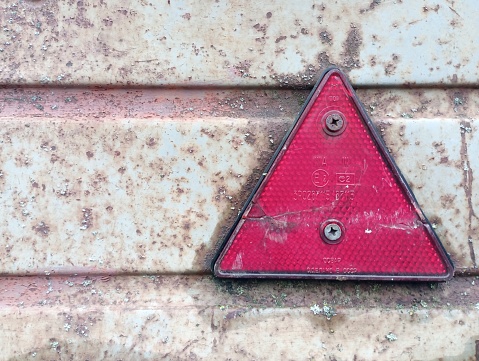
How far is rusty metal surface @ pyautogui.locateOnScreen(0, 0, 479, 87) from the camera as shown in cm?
82

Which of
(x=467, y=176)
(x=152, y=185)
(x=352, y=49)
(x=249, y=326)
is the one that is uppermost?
(x=352, y=49)

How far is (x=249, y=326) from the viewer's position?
807mm

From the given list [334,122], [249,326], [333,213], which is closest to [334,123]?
[334,122]

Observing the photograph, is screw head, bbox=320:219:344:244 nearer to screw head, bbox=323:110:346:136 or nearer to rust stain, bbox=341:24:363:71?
screw head, bbox=323:110:346:136

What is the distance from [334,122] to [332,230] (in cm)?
19

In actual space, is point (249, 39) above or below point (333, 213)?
above

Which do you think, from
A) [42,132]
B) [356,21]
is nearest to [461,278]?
[356,21]

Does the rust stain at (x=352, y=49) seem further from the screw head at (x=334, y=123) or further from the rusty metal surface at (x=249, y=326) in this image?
the rusty metal surface at (x=249, y=326)

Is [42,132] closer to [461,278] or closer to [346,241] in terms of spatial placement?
[346,241]

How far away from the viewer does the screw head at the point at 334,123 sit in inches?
30.1

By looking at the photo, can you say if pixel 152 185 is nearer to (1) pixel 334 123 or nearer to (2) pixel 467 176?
(1) pixel 334 123

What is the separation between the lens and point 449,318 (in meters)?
0.81

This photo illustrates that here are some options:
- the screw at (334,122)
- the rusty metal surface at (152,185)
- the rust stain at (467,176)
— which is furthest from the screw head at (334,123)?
the rust stain at (467,176)

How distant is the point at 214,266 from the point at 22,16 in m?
0.58
